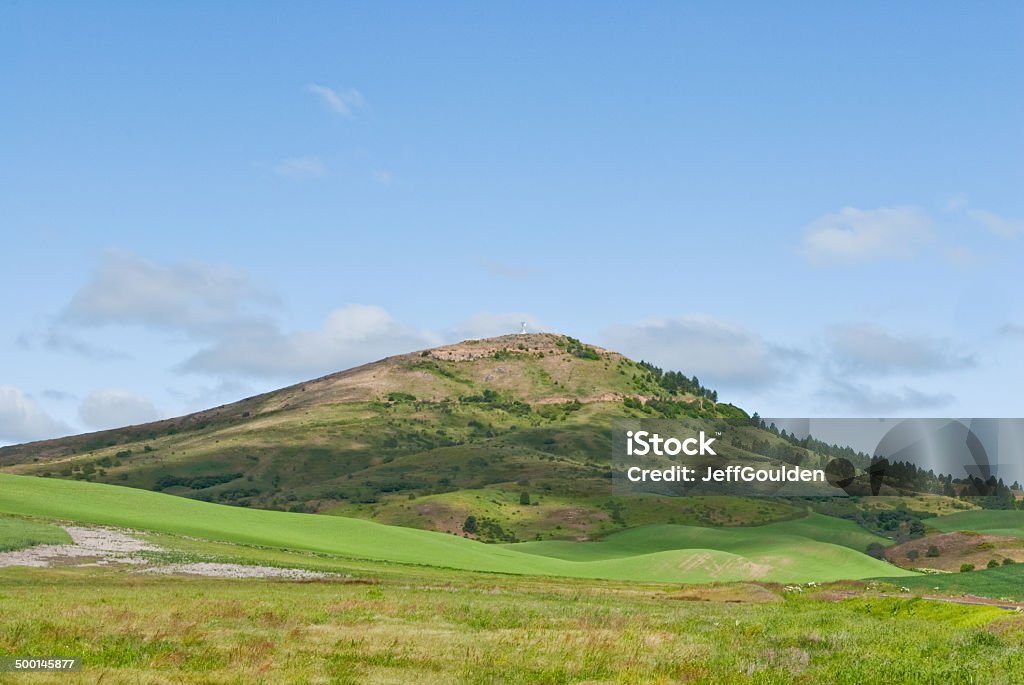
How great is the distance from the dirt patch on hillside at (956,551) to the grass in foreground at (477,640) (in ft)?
251

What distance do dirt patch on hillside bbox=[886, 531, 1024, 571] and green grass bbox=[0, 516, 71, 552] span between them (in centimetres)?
9778

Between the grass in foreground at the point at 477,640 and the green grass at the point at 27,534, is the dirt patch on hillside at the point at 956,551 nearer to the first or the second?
the grass in foreground at the point at 477,640

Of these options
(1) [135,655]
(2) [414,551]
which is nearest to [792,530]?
(2) [414,551]

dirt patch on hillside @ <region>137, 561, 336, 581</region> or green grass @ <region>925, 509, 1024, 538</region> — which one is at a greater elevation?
green grass @ <region>925, 509, 1024, 538</region>

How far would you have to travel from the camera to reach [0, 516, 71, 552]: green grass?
269ft

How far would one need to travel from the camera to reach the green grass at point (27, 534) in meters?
81.9

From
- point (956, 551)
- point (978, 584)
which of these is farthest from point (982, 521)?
point (978, 584)

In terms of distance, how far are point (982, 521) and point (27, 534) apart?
146976mm

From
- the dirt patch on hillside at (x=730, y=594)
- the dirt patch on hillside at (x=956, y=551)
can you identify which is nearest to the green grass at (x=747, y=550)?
the dirt patch on hillside at (x=956, y=551)

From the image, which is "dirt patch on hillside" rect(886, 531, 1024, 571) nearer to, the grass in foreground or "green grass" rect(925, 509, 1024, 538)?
"green grass" rect(925, 509, 1024, 538)

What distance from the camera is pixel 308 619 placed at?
4409cm

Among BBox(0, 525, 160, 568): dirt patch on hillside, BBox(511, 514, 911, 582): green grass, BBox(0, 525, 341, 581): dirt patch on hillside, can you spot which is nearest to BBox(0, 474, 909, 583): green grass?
BBox(511, 514, 911, 582): green grass

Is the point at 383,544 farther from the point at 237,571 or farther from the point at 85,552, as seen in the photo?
the point at 237,571

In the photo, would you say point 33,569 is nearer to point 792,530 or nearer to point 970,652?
point 970,652
